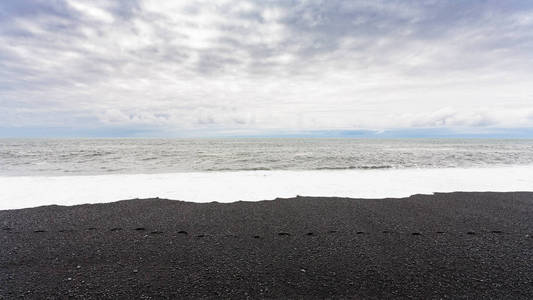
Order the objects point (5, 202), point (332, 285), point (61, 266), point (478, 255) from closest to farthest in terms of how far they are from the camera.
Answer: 1. point (332, 285)
2. point (61, 266)
3. point (478, 255)
4. point (5, 202)

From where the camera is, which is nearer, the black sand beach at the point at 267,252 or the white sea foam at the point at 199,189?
the black sand beach at the point at 267,252

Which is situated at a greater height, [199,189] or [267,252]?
[267,252]

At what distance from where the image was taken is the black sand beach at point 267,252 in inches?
151

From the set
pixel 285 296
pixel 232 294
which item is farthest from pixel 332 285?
pixel 232 294

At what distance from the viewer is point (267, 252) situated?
5027mm

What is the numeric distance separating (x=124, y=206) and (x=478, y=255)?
32.0ft

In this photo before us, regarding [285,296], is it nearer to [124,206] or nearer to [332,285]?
[332,285]

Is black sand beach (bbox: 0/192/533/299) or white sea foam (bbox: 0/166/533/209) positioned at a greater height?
black sand beach (bbox: 0/192/533/299)

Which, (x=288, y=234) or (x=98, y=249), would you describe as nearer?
(x=98, y=249)

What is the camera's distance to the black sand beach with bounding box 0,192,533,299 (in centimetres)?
383

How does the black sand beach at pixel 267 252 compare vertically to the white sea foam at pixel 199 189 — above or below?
above

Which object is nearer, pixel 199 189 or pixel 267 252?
pixel 267 252

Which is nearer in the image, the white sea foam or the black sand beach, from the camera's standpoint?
the black sand beach

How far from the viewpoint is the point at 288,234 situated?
6.03 metres
